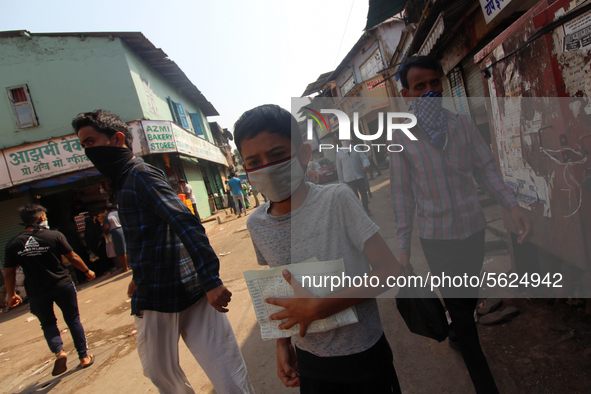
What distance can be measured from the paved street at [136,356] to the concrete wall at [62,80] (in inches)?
238

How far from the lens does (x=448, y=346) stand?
2238mm

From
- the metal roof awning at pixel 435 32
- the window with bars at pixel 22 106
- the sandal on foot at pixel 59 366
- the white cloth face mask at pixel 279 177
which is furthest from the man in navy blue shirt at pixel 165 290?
the window with bars at pixel 22 106

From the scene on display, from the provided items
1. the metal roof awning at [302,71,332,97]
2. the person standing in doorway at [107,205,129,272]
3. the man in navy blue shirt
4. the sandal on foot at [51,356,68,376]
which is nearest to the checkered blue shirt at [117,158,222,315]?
the man in navy blue shirt

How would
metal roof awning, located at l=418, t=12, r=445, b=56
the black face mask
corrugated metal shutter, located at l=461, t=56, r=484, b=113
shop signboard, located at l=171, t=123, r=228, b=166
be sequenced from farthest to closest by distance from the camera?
shop signboard, located at l=171, t=123, r=228, b=166, corrugated metal shutter, located at l=461, t=56, r=484, b=113, metal roof awning, located at l=418, t=12, r=445, b=56, the black face mask

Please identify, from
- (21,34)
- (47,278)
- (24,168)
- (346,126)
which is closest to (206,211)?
(24,168)

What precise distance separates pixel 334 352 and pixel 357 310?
17 cm

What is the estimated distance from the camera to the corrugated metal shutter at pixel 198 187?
43.0ft

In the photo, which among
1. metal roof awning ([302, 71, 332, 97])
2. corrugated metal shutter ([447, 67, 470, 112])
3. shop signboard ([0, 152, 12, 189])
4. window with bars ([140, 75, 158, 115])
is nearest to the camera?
corrugated metal shutter ([447, 67, 470, 112])

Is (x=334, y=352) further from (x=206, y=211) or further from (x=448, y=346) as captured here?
(x=206, y=211)

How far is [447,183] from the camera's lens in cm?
169

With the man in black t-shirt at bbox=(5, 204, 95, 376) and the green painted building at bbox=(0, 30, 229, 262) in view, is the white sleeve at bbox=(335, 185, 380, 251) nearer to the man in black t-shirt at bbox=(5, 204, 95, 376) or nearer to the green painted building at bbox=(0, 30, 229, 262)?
the man in black t-shirt at bbox=(5, 204, 95, 376)

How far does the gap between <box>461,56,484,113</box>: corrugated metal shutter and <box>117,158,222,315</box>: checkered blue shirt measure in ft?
23.8

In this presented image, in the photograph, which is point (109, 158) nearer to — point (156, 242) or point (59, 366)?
point (156, 242)

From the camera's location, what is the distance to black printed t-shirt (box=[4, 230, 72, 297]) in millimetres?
3301
